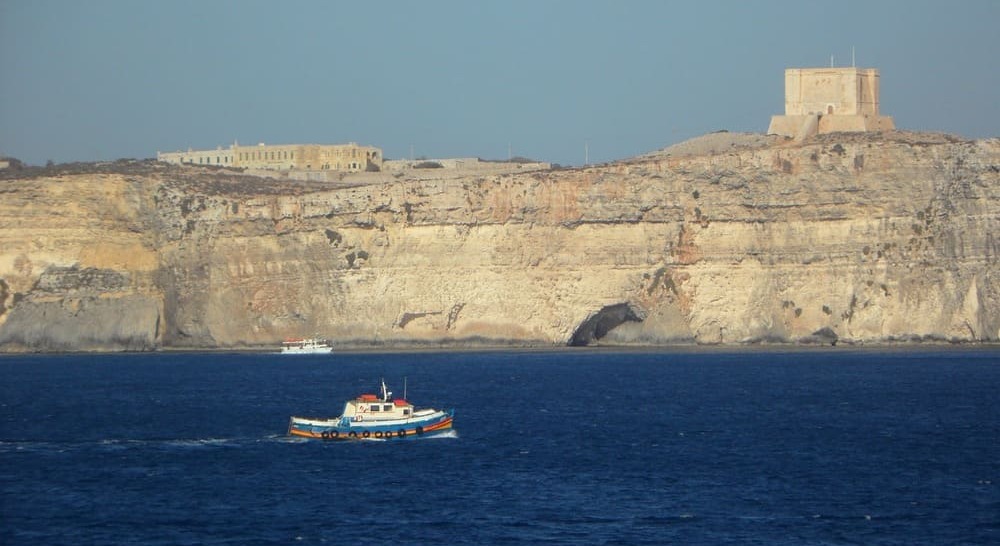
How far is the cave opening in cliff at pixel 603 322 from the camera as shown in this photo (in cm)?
9050

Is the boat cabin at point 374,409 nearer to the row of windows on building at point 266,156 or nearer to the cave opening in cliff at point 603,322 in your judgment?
the cave opening in cliff at point 603,322

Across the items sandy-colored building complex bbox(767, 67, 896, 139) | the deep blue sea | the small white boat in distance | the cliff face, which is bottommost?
the deep blue sea

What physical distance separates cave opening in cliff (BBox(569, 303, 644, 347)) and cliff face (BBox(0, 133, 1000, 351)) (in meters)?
0.20

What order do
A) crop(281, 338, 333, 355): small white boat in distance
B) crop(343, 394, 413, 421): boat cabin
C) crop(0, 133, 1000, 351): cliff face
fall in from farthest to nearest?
crop(281, 338, 333, 355): small white boat in distance
crop(0, 133, 1000, 351): cliff face
crop(343, 394, 413, 421): boat cabin

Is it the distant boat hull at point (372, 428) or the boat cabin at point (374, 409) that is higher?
the boat cabin at point (374, 409)

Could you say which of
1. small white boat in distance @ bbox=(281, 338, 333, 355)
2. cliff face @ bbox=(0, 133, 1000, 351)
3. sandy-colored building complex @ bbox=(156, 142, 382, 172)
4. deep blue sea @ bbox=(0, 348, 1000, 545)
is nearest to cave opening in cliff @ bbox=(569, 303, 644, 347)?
cliff face @ bbox=(0, 133, 1000, 351)

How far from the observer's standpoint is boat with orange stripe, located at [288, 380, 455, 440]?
53.3 meters

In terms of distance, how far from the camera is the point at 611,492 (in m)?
42.5

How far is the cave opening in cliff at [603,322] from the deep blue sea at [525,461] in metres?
10.0

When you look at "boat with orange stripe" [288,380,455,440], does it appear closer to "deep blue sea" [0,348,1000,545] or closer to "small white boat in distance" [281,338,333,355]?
"deep blue sea" [0,348,1000,545]

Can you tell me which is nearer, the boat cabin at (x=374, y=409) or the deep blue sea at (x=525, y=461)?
the deep blue sea at (x=525, y=461)

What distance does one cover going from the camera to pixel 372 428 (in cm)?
5372

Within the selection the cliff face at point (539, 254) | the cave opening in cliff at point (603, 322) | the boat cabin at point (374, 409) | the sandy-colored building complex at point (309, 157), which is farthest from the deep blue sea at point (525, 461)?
the sandy-colored building complex at point (309, 157)

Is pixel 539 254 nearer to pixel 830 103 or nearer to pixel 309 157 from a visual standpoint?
pixel 830 103
